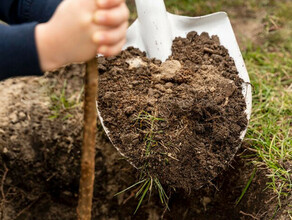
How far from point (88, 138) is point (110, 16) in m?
0.39

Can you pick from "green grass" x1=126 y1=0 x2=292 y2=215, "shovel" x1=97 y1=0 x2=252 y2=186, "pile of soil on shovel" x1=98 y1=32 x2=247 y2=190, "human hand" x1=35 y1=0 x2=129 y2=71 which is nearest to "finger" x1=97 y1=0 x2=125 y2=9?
"human hand" x1=35 y1=0 x2=129 y2=71

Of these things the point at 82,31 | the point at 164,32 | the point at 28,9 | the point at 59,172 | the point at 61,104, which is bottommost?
the point at 59,172

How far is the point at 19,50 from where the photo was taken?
113 centimetres

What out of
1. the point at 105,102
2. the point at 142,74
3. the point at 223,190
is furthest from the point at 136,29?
the point at 223,190

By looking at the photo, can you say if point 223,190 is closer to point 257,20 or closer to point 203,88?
point 203,88

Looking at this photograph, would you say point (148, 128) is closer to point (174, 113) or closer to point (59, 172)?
point (174, 113)

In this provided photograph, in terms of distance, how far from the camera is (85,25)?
1.04 meters

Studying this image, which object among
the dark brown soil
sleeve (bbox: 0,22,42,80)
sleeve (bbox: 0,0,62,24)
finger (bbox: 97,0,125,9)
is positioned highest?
finger (bbox: 97,0,125,9)

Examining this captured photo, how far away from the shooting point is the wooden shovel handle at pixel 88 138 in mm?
1112

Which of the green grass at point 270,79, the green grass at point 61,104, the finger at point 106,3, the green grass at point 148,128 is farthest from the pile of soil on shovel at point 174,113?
the finger at point 106,3

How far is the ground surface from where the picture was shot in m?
1.76

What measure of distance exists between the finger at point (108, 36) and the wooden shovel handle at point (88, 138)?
0.07m

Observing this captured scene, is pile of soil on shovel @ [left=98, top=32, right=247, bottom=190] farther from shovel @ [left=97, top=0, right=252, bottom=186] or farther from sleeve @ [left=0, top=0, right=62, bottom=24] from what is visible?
sleeve @ [left=0, top=0, right=62, bottom=24]

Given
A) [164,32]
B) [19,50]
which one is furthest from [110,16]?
[164,32]
